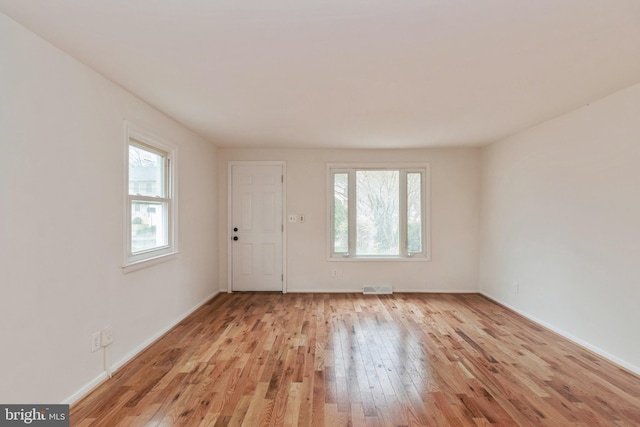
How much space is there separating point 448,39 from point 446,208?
3.58 metres

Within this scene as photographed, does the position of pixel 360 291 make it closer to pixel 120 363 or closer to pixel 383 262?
pixel 383 262

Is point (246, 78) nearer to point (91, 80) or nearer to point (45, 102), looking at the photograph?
point (91, 80)

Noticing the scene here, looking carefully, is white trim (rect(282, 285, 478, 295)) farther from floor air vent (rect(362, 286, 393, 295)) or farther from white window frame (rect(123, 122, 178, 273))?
white window frame (rect(123, 122, 178, 273))

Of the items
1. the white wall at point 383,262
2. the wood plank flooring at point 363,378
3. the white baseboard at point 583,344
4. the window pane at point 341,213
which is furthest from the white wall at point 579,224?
the window pane at point 341,213

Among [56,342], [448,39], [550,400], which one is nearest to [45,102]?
[56,342]

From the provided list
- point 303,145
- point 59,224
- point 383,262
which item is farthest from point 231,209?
point 59,224

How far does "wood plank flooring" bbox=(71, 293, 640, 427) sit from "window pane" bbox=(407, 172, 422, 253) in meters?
1.45

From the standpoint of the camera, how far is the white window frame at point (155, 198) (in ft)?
8.99

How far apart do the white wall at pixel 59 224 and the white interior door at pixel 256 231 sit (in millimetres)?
2103

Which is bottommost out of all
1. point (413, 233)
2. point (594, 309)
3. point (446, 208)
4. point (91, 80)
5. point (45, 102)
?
point (594, 309)

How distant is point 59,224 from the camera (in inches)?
80.3

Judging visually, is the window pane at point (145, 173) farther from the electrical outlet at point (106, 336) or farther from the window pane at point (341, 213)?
the window pane at point (341, 213)

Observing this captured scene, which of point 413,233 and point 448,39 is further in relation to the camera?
point 413,233

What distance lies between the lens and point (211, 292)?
4.81 metres
